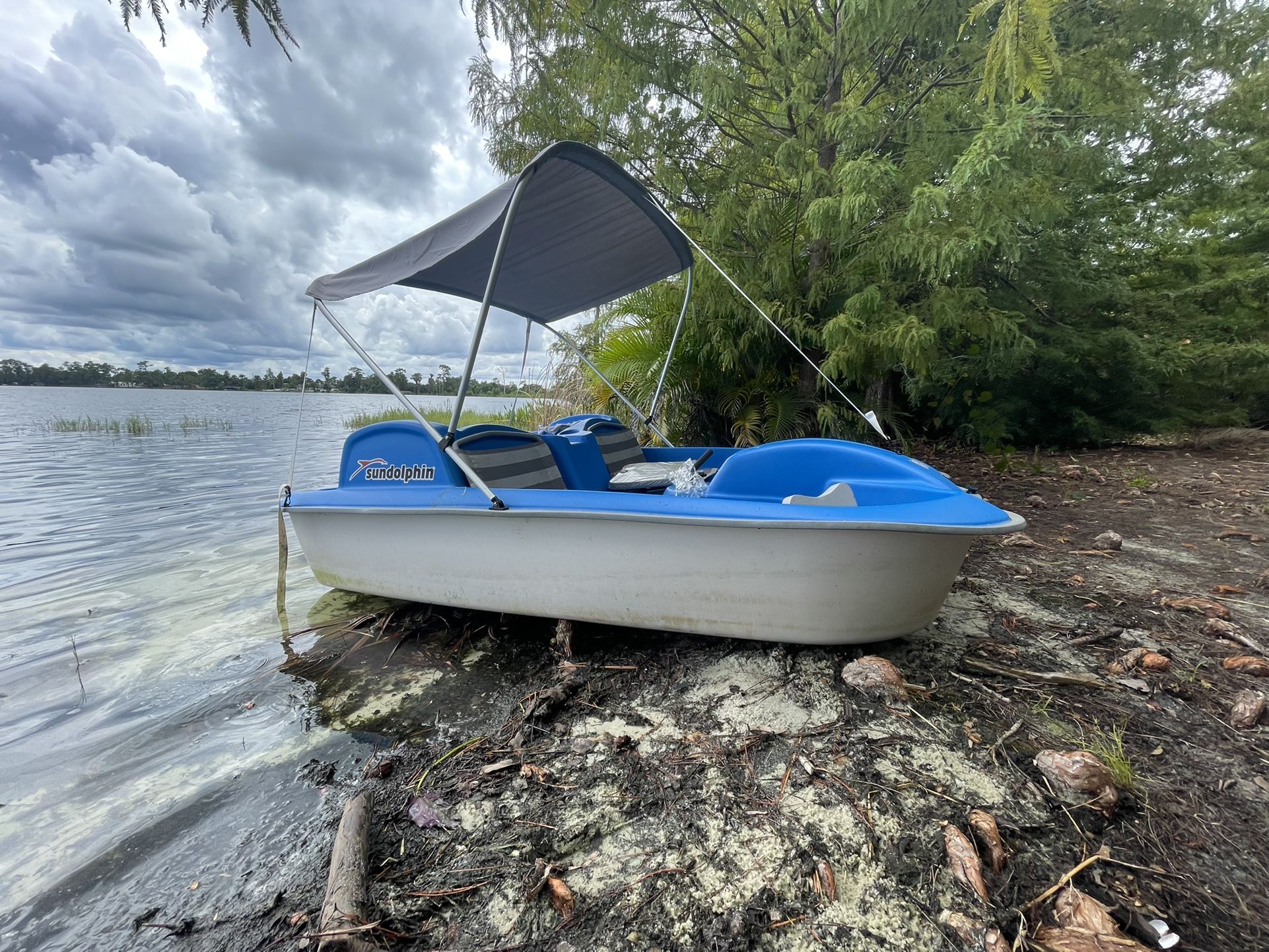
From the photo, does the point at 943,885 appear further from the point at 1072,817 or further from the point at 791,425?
the point at 791,425

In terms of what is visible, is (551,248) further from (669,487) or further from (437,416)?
(437,416)

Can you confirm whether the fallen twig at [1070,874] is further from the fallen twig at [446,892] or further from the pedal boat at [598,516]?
the fallen twig at [446,892]

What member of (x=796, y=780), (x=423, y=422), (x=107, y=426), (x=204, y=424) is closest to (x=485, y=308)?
(x=423, y=422)

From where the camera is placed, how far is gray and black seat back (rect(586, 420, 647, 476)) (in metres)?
3.96

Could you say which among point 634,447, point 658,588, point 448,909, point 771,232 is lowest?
point 448,909

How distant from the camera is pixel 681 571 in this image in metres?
2.26

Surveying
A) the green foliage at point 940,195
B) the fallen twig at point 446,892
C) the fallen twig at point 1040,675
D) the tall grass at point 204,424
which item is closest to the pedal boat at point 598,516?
the fallen twig at point 1040,675

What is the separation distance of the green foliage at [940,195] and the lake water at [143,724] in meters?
4.24

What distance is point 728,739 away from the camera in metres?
1.84

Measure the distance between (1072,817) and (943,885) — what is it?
0.46 m

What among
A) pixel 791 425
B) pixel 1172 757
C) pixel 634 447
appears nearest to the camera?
pixel 1172 757

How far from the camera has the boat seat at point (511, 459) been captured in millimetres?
2828

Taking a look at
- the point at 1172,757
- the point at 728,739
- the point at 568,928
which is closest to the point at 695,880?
the point at 568,928

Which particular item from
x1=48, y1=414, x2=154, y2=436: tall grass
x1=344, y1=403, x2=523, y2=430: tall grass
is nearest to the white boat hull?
x1=344, y1=403, x2=523, y2=430: tall grass
